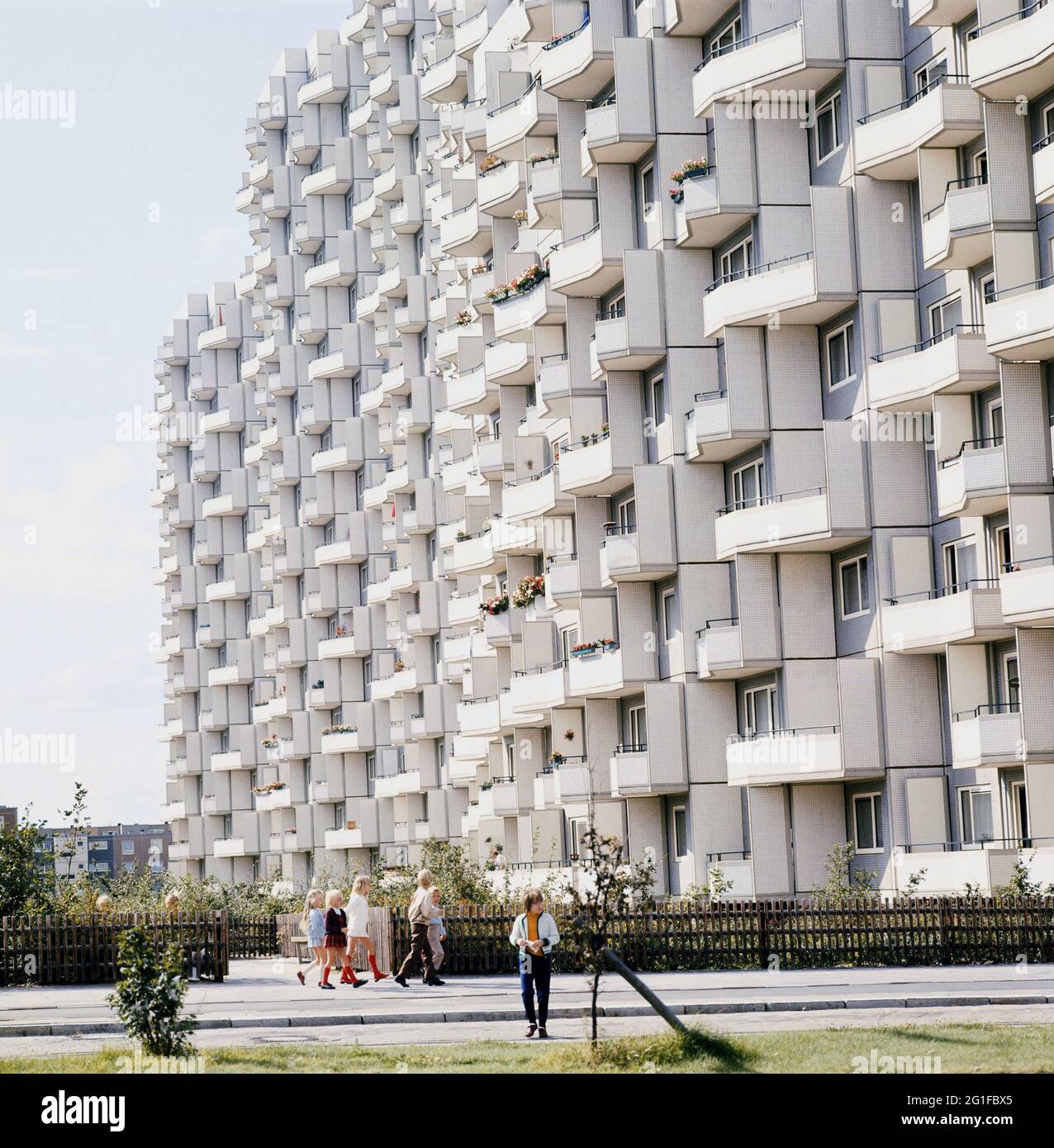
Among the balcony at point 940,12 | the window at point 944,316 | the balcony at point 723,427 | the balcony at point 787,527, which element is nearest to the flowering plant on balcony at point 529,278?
the balcony at point 723,427

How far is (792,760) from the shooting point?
142 ft

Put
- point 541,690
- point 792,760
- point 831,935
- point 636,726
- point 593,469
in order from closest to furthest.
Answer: point 831,935 < point 792,760 < point 593,469 < point 636,726 < point 541,690

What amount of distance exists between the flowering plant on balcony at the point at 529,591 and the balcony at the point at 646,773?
10615 millimetres

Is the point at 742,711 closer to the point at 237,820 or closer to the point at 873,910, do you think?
the point at 873,910

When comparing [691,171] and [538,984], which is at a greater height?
[691,171]

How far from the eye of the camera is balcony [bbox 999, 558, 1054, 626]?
36.6 metres

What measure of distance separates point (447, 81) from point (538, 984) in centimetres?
5618

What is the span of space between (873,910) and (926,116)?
17.4 meters

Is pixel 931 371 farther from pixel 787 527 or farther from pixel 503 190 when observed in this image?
pixel 503 190

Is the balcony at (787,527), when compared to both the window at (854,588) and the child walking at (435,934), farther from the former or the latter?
the child walking at (435,934)

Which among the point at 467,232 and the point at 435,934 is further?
the point at 467,232

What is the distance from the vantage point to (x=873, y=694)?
141 feet

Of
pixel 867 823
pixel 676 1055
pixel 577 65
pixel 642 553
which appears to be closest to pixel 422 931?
pixel 676 1055

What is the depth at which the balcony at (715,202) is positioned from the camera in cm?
4594
